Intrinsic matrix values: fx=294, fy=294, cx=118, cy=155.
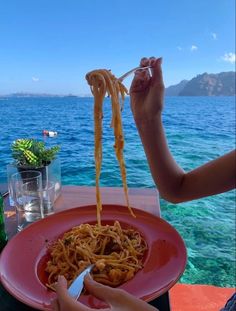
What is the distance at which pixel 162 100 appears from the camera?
795mm

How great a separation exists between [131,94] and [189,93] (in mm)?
39394

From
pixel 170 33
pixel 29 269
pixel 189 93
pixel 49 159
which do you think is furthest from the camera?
pixel 189 93

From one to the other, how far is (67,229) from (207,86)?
38303 millimetres

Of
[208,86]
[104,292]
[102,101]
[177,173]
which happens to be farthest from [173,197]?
[208,86]

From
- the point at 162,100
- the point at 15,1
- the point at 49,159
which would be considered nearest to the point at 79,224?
the point at 49,159

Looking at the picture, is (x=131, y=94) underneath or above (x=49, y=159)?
above

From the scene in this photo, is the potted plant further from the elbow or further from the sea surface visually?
the elbow

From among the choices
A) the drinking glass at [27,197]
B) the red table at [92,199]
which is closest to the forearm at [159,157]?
the red table at [92,199]

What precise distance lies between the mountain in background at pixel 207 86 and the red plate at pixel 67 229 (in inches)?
1282

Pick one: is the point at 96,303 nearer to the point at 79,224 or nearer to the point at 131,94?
the point at 79,224

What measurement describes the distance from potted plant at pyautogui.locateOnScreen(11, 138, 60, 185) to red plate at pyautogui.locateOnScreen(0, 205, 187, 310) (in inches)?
8.3

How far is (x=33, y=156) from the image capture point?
1.03 m

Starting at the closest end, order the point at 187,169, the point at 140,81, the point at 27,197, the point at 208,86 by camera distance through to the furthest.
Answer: the point at 140,81, the point at 27,197, the point at 187,169, the point at 208,86

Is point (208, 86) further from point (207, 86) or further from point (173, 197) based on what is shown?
point (173, 197)
